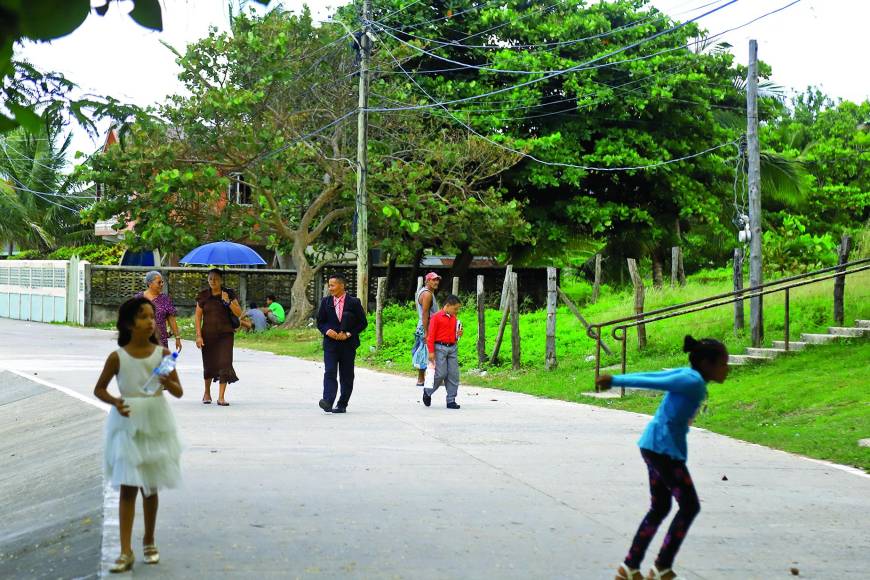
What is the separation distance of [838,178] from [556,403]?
115 feet

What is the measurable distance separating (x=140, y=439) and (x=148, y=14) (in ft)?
10.3

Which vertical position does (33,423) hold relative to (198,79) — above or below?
below

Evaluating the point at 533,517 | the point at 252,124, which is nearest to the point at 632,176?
the point at 252,124

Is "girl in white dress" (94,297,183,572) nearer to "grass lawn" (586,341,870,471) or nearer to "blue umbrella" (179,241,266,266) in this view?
"grass lawn" (586,341,870,471)

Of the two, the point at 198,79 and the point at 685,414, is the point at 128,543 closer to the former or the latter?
the point at 685,414

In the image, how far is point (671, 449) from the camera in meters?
6.29

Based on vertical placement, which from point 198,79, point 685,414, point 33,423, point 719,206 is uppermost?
point 198,79

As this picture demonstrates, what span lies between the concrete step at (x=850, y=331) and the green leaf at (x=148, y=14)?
668 inches

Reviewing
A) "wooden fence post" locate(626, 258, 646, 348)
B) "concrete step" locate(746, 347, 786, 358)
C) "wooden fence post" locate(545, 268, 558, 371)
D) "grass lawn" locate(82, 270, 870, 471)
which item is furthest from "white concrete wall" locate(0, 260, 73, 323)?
"concrete step" locate(746, 347, 786, 358)

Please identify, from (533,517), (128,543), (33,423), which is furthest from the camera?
(33,423)

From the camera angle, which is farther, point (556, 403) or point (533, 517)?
A: point (556, 403)

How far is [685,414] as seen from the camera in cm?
634

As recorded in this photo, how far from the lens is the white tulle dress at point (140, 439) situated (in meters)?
6.48

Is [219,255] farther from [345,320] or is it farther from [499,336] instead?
[345,320]
